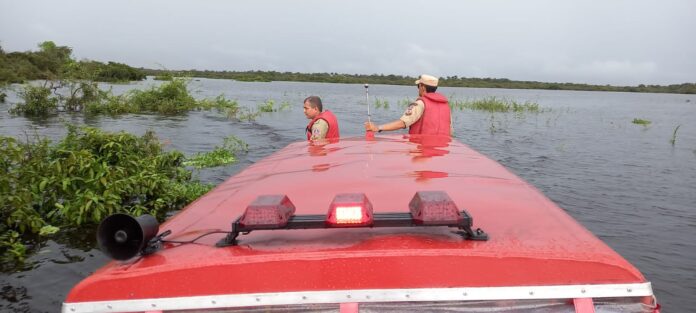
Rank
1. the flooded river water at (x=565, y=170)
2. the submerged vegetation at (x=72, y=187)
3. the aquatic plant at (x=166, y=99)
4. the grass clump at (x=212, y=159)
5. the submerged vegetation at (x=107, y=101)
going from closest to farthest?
1. the flooded river water at (x=565, y=170)
2. the submerged vegetation at (x=72, y=187)
3. the grass clump at (x=212, y=159)
4. the submerged vegetation at (x=107, y=101)
5. the aquatic plant at (x=166, y=99)

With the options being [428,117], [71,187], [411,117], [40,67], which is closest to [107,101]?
[71,187]

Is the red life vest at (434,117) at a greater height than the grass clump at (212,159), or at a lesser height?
greater

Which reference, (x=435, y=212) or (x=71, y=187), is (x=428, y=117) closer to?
(x=71, y=187)

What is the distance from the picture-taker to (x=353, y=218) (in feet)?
7.42

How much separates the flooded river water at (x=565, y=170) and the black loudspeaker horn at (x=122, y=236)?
11.0ft

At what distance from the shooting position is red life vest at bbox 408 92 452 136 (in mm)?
7551

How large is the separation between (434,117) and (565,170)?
285 inches

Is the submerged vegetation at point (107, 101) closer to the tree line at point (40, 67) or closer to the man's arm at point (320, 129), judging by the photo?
the tree line at point (40, 67)

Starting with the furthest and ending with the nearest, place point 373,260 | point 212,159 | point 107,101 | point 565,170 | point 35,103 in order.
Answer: point 107,101 < point 35,103 < point 565,170 < point 212,159 < point 373,260

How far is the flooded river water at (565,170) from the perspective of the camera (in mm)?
5855

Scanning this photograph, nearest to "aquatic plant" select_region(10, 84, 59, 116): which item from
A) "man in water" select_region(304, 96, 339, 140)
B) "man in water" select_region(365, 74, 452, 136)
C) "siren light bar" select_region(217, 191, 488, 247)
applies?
"man in water" select_region(304, 96, 339, 140)

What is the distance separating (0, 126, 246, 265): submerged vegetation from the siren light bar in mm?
4937

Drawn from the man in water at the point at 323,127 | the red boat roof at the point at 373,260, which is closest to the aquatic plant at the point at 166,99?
the man in water at the point at 323,127

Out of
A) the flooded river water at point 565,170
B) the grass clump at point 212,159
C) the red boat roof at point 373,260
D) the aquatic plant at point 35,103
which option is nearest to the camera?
the red boat roof at point 373,260
